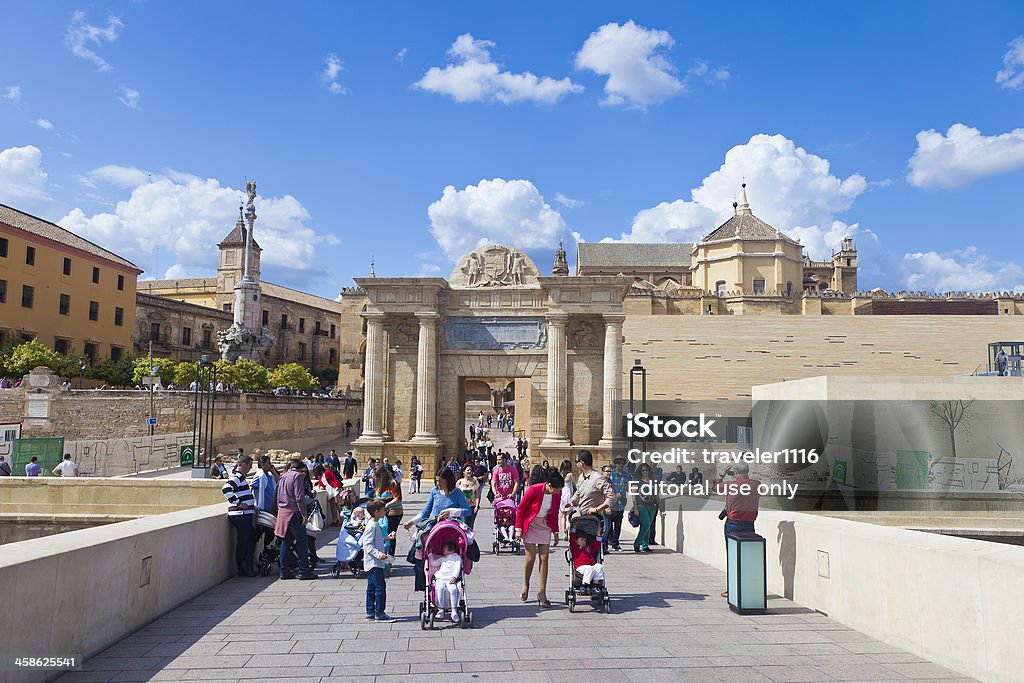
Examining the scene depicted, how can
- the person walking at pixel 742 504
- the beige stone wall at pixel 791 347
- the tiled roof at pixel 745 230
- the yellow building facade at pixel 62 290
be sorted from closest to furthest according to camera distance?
1. the person walking at pixel 742 504
2. the yellow building facade at pixel 62 290
3. the beige stone wall at pixel 791 347
4. the tiled roof at pixel 745 230

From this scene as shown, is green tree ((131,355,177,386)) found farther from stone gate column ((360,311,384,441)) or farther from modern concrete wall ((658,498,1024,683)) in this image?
modern concrete wall ((658,498,1024,683))

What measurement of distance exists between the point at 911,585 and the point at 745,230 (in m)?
74.7

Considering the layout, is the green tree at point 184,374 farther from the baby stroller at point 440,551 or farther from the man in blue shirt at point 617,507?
the baby stroller at point 440,551

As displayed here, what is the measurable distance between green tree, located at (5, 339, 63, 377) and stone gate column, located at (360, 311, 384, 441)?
24.1 meters


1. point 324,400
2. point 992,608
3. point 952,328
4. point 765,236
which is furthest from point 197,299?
point 992,608

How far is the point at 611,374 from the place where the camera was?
2623 centimetres

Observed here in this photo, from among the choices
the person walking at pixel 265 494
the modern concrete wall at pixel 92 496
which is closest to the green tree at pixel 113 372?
the modern concrete wall at pixel 92 496

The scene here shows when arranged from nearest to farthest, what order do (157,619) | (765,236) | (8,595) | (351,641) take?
(8,595) → (351,641) → (157,619) → (765,236)

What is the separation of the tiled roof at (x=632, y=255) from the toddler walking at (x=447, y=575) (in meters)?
77.3

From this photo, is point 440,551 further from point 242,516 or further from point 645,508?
point 645,508

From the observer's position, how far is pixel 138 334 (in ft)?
200

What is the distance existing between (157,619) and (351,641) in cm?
219

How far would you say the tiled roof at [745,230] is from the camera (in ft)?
248

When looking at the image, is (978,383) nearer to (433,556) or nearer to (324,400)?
(433,556)
